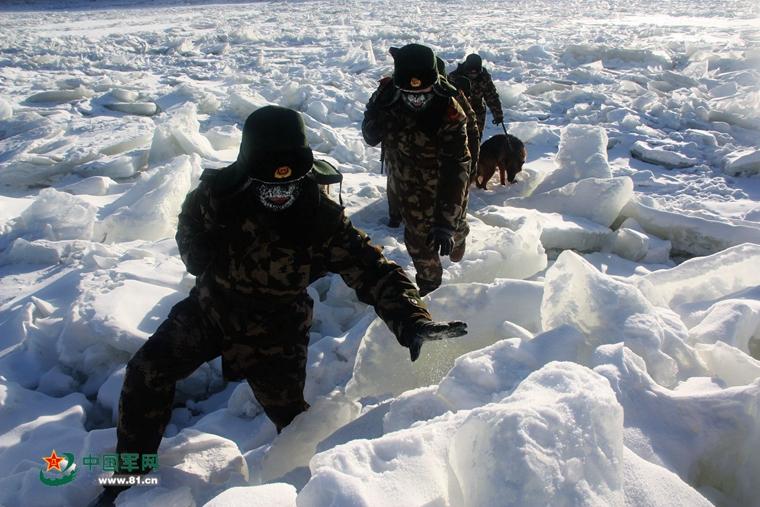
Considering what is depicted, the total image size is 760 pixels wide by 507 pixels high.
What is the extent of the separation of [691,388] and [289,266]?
1.47 meters

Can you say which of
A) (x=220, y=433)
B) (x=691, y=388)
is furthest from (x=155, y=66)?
(x=691, y=388)

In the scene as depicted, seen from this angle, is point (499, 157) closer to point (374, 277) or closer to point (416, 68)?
point (416, 68)

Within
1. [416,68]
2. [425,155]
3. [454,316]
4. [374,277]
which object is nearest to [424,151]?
[425,155]

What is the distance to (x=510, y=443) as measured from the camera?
1.42 metres

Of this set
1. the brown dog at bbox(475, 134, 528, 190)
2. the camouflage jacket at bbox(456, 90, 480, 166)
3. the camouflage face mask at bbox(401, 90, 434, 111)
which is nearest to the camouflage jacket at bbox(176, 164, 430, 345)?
the camouflage face mask at bbox(401, 90, 434, 111)

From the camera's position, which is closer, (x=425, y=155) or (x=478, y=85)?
(x=425, y=155)

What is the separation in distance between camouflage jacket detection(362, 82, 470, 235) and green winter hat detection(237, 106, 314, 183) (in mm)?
1531

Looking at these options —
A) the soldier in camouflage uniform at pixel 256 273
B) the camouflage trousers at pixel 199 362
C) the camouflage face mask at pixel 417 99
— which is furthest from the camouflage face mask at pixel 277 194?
the camouflage face mask at pixel 417 99

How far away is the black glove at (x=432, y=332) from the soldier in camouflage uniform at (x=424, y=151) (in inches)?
52.8

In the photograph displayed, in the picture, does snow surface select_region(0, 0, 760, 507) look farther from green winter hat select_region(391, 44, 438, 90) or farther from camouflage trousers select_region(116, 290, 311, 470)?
green winter hat select_region(391, 44, 438, 90)

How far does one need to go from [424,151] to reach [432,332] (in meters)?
1.79

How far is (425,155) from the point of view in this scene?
3.35 m

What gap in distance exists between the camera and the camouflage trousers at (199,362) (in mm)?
1901

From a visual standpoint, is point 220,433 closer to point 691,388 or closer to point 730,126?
point 691,388
